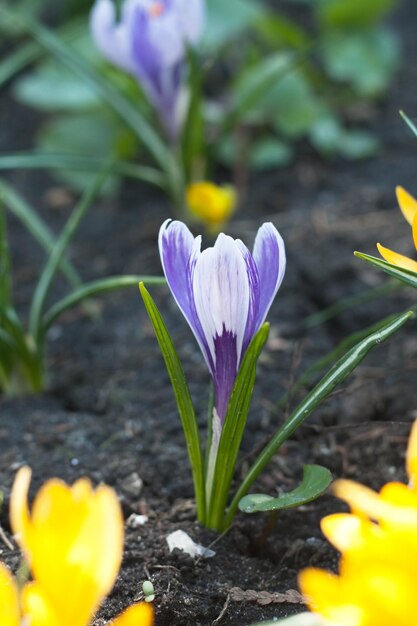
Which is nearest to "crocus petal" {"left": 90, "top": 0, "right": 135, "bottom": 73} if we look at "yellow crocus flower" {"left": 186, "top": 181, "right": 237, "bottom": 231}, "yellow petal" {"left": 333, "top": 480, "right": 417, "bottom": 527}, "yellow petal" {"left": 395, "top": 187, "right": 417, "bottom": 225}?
"yellow crocus flower" {"left": 186, "top": 181, "right": 237, "bottom": 231}

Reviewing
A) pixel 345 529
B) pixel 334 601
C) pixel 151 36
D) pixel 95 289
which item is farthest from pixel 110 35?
pixel 334 601

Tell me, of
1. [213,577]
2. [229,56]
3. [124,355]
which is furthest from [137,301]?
[229,56]

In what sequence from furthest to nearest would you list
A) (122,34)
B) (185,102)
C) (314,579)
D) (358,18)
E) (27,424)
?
1. (358,18)
2. (185,102)
3. (122,34)
4. (27,424)
5. (314,579)

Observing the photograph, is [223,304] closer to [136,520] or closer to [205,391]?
[136,520]

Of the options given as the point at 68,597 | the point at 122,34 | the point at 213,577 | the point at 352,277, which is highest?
the point at 122,34

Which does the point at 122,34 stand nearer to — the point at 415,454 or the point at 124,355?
the point at 124,355

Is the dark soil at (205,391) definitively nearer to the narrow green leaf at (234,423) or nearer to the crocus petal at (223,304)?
the narrow green leaf at (234,423)

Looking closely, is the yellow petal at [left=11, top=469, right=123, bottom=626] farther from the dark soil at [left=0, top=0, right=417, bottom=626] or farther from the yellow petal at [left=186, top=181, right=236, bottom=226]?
the yellow petal at [left=186, top=181, right=236, bottom=226]

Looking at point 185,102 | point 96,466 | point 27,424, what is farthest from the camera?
point 185,102
